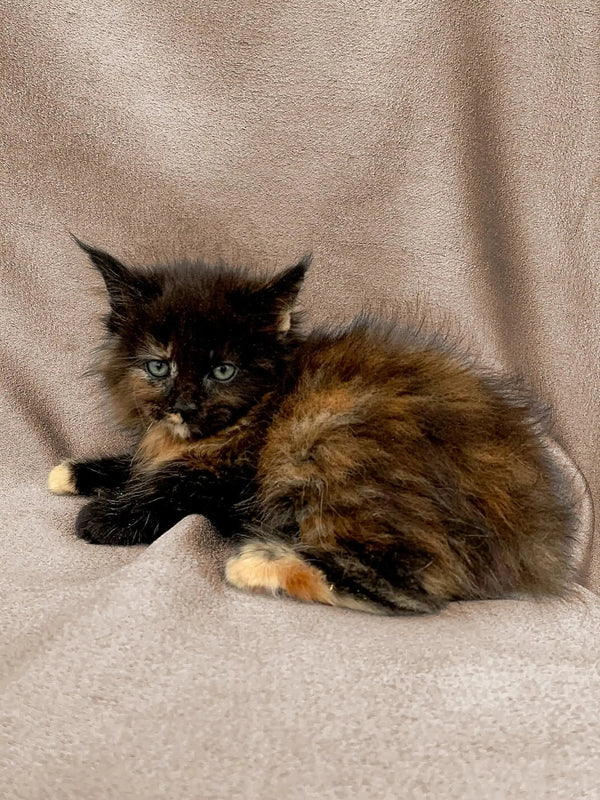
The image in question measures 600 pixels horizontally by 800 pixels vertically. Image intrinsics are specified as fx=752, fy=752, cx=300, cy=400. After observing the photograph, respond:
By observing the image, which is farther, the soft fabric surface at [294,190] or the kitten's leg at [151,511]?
the soft fabric surface at [294,190]

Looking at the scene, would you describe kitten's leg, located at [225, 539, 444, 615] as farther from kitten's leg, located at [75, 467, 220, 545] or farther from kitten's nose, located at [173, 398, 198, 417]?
kitten's nose, located at [173, 398, 198, 417]

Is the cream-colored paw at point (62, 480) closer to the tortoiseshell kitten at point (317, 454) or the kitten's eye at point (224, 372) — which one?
the tortoiseshell kitten at point (317, 454)

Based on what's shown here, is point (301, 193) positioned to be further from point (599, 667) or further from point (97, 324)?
point (599, 667)

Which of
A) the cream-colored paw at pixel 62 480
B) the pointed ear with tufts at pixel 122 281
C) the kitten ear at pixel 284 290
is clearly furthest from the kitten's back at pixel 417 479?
the cream-colored paw at pixel 62 480

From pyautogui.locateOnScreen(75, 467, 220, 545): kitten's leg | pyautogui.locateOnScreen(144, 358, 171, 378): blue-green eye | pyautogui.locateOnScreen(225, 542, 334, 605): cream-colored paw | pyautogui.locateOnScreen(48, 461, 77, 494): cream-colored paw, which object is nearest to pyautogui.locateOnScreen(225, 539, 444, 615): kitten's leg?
pyautogui.locateOnScreen(225, 542, 334, 605): cream-colored paw

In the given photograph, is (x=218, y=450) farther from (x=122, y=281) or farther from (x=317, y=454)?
(x=122, y=281)

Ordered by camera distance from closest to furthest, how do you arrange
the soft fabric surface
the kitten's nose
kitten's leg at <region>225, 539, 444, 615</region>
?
kitten's leg at <region>225, 539, 444, 615</region> → the kitten's nose → the soft fabric surface
